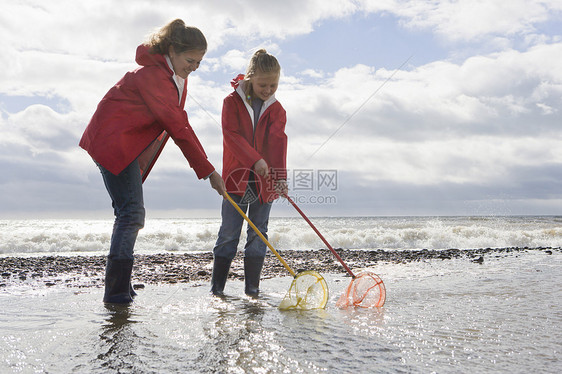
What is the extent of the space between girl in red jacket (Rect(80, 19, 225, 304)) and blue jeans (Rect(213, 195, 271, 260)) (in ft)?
2.53

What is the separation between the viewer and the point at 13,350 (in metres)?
2.24

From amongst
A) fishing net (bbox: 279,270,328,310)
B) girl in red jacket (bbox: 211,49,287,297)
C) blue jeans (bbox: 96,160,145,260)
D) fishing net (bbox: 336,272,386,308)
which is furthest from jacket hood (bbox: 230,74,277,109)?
fishing net (bbox: 336,272,386,308)

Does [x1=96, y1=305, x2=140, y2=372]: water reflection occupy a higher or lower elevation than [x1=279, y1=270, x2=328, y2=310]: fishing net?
lower

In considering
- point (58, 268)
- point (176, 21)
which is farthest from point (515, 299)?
point (58, 268)

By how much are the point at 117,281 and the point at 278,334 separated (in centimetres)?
168

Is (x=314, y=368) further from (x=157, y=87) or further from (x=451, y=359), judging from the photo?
(x=157, y=87)

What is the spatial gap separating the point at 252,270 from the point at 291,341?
2.05m

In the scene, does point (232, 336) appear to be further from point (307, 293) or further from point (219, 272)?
point (219, 272)

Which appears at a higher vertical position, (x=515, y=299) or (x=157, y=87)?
(x=157, y=87)

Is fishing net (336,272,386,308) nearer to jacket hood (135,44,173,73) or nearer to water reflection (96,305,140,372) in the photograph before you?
water reflection (96,305,140,372)

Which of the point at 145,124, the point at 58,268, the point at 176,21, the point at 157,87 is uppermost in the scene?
the point at 176,21

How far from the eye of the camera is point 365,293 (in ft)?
12.6

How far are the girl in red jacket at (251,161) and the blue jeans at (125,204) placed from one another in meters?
1.00

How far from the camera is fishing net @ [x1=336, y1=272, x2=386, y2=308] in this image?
3799 mm
